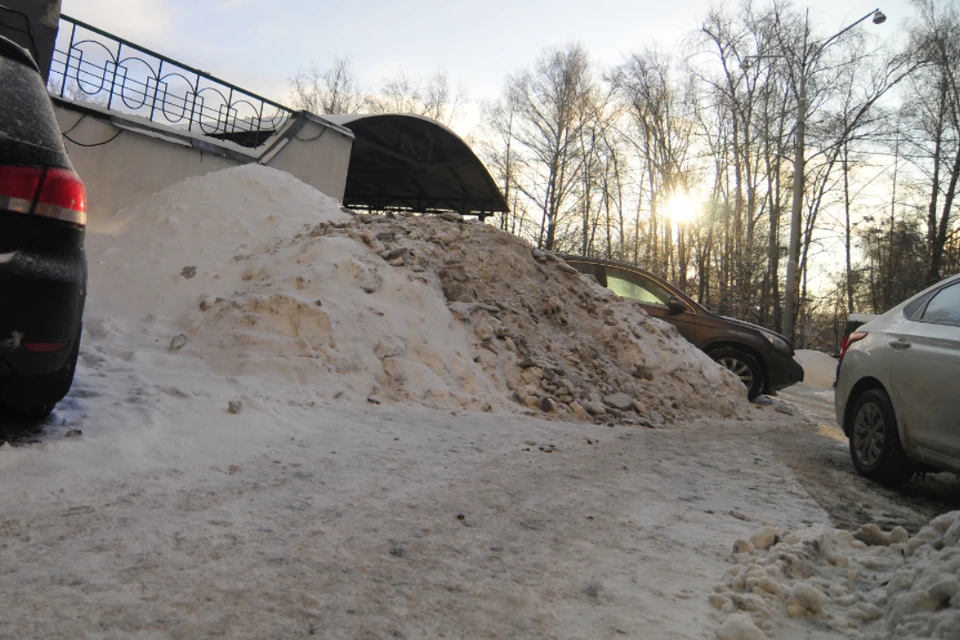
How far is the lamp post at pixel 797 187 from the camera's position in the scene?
59.5 ft

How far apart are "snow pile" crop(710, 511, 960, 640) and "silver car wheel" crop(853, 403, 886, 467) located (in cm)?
238

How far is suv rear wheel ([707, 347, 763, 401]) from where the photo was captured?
387 inches

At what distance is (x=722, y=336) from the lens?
9.89 metres

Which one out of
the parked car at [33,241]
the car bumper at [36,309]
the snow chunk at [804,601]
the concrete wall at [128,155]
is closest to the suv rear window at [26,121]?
the parked car at [33,241]

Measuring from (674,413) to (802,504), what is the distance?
139 inches

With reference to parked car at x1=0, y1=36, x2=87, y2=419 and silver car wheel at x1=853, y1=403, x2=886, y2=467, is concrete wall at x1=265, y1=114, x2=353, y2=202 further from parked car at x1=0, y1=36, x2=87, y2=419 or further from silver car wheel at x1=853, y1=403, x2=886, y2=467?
silver car wheel at x1=853, y1=403, x2=886, y2=467

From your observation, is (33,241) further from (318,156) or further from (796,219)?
(796,219)

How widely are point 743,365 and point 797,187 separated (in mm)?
11477

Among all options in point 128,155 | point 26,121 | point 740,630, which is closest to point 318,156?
point 128,155

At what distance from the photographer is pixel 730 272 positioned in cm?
2580

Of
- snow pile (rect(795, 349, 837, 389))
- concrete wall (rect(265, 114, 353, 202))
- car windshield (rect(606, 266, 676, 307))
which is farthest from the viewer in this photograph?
snow pile (rect(795, 349, 837, 389))

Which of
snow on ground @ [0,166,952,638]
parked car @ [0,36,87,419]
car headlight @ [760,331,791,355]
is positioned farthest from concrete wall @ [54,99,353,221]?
car headlight @ [760,331,791,355]

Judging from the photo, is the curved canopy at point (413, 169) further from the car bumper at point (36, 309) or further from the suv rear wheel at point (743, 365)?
the car bumper at point (36, 309)

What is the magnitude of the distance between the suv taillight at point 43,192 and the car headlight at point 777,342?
9327mm
